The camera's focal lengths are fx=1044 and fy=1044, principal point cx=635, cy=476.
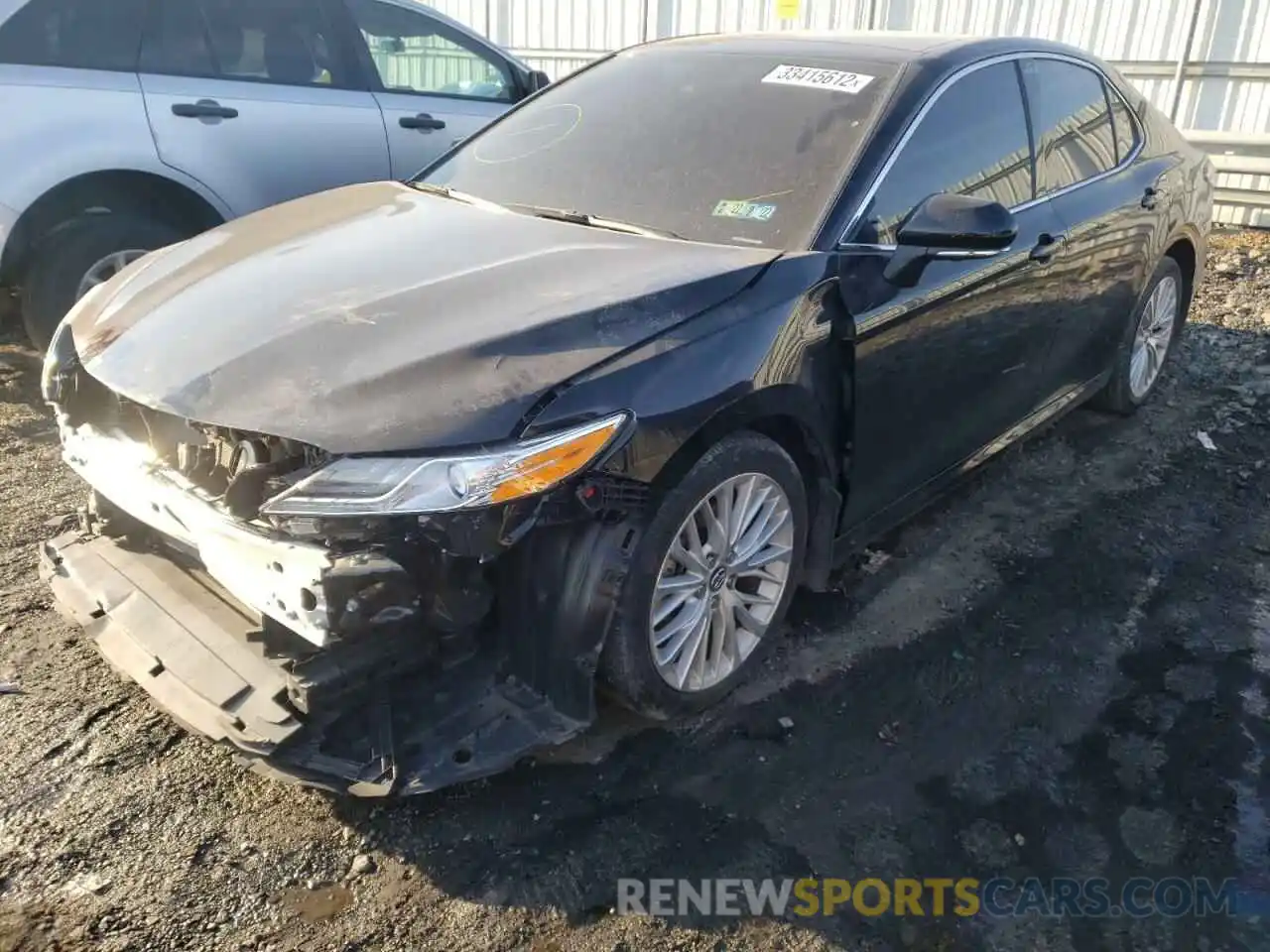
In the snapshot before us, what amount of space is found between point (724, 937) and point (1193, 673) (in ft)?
6.13

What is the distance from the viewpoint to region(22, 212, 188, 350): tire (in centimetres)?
457

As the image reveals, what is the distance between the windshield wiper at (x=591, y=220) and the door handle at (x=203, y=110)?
2.44m

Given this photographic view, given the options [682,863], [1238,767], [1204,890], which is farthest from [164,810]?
[1238,767]

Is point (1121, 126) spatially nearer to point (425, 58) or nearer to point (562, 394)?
point (562, 394)

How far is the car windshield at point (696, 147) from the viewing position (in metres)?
3.07

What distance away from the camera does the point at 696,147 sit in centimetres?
331

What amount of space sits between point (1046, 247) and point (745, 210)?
1.29 m

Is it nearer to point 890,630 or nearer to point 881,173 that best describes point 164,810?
point 890,630

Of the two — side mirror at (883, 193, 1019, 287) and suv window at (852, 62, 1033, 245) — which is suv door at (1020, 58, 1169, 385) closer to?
suv window at (852, 62, 1033, 245)

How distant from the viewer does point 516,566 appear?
2355 mm

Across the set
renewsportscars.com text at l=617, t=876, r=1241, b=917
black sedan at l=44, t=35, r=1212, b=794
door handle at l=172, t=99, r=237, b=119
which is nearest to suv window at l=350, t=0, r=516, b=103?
door handle at l=172, t=99, r=237, b=119

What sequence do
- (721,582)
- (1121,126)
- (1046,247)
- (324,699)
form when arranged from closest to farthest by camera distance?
(324,699)
(721,582)
(1046,247)
(1121,126)

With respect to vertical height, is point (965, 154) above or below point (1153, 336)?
above

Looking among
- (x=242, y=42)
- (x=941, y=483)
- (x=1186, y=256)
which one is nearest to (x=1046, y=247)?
(x=941, y=483)
